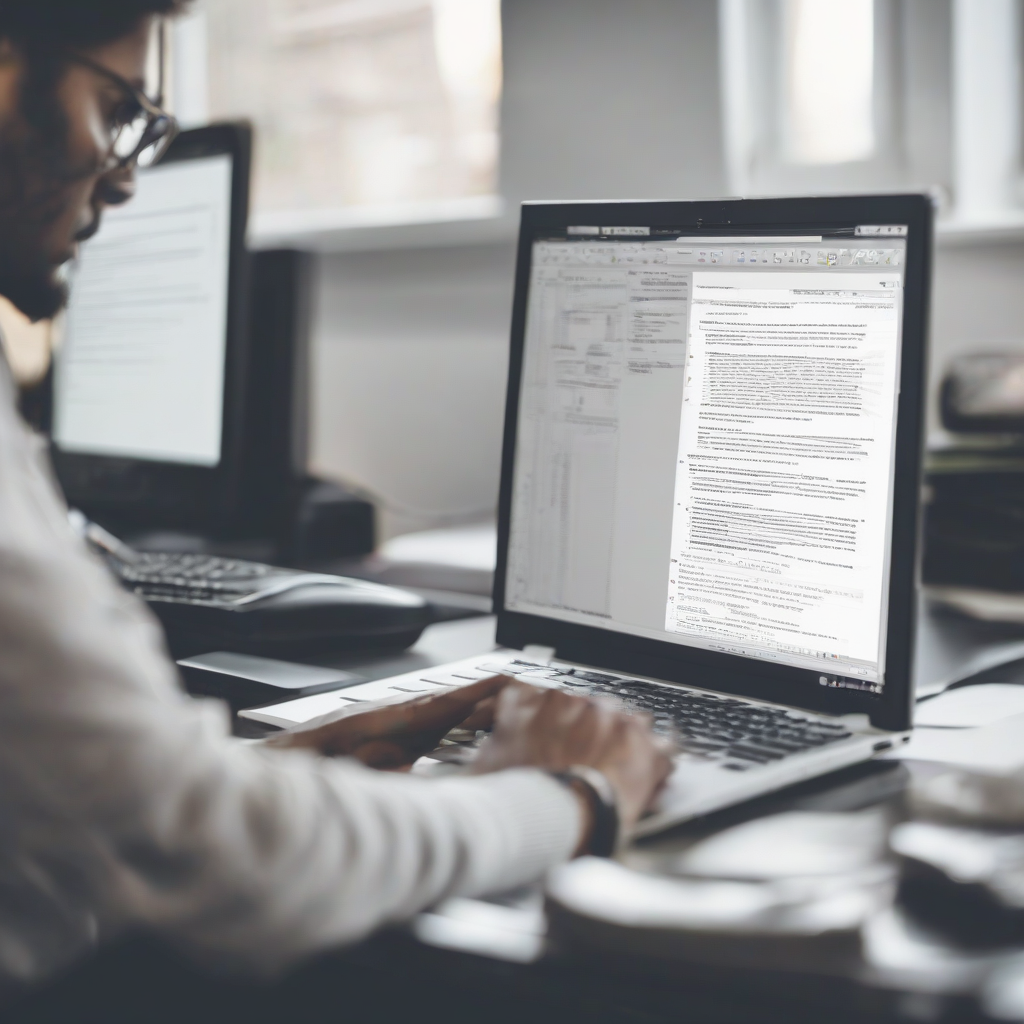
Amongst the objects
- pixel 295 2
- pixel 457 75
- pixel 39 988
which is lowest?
pixel 39 988

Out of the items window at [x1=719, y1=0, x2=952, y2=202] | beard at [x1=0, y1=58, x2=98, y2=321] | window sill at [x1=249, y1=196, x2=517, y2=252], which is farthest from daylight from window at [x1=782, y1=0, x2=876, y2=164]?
A: beard at [x1=0, y1=58, x2=98, y2=321]

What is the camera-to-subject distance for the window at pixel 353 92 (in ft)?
7.22

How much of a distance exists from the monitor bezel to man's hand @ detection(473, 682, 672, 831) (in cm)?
72

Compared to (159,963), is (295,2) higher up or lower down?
higher up

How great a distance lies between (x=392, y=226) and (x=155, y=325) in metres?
0.84

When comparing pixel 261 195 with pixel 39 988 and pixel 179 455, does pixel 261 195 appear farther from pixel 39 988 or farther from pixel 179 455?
pixel 39 988

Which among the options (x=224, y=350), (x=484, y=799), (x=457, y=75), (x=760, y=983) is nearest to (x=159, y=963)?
(x=484, y=799)

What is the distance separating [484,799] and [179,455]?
908 millimetres

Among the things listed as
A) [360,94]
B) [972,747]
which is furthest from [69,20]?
[360,94]

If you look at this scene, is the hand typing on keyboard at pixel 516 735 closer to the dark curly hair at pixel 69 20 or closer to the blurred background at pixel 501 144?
the dark curly hair at pixel 69 20

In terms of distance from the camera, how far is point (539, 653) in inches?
36.0

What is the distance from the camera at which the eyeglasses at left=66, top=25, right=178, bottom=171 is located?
61cm

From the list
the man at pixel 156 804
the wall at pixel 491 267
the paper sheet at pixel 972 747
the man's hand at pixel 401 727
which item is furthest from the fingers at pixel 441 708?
the wall at pixel 491 267

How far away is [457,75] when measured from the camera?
2215mm
